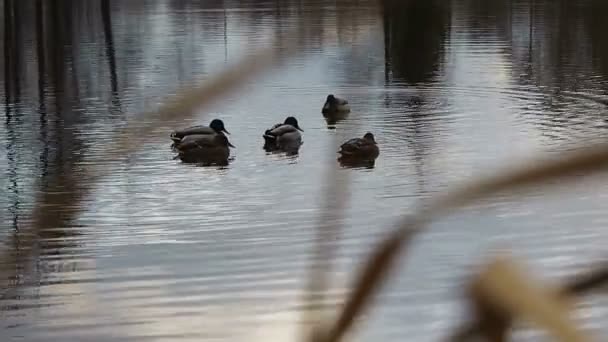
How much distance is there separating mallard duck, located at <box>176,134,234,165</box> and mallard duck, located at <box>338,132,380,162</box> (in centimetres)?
111

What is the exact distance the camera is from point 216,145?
10.2m

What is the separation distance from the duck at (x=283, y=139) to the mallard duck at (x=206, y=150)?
1.18 ft

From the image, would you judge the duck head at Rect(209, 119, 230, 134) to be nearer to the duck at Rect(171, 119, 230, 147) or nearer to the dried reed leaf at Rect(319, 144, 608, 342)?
the duck at Rect(171, 119, 230, 147)

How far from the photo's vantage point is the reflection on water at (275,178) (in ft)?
3.79

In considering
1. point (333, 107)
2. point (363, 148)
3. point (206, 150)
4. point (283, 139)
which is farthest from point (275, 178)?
point (333, 107)

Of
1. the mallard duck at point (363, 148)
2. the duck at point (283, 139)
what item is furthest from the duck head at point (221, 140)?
the mallard duck at point (363, 148)

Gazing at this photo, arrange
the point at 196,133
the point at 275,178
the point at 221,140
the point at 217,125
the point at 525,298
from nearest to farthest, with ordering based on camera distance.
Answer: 1. the point at 525,298
2. the point at 275,178
3. the point at 221,140
4. the point at 196,133
5. the point at 217,125

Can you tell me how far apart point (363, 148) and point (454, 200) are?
31.0 feet

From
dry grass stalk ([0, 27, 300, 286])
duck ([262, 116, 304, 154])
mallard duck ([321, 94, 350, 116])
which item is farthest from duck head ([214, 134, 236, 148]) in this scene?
dry grass stalk ([0, 27, 300, 286])

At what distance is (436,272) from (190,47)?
14.9 metres

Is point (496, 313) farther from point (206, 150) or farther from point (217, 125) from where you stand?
point (217, 125)

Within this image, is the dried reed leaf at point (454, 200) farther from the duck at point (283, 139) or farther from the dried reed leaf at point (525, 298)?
the duck at point (283, 139)

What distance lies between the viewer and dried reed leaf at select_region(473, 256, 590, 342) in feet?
0.68

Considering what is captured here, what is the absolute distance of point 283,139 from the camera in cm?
1016
